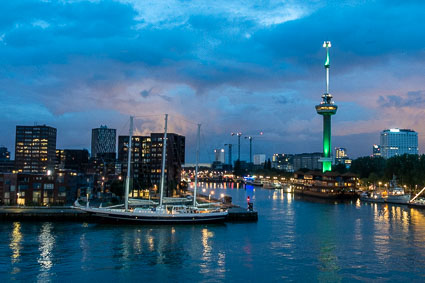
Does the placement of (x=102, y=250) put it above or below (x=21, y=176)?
below

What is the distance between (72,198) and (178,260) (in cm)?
4773

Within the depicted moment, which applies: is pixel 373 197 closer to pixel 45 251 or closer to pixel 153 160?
pixel 153 160

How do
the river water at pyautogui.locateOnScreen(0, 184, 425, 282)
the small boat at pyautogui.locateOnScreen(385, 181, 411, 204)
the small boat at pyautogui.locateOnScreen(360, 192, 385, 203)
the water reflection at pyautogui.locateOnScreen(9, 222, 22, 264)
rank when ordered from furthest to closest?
the small boat at pyautogui.locateOnScreen(360, 192, 385, 203), the small boat at pyautogui.locateOnScreen(385, 181, 411, 204), the water reflection at pyautogui.locateOnScreen(9, 222, 22, 264), the river water at pyautogui.locateOnScreen(0, 184, 425, 282)

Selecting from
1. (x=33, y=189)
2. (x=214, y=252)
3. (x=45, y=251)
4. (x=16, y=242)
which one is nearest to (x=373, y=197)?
(x=214, y=252)

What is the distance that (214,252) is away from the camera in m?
41.8

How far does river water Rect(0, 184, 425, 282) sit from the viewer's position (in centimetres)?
3353

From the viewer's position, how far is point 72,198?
3108 inches

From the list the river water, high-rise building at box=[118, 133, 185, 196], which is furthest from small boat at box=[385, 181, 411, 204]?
high-rise building at box=[118, 133, 185, 196]

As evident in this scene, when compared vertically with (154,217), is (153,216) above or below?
above

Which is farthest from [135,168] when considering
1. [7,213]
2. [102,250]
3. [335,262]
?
[335,262]

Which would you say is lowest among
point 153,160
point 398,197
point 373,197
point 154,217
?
point 154,217

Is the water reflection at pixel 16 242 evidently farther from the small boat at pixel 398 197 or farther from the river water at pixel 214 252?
the small boat at pixel 398 197

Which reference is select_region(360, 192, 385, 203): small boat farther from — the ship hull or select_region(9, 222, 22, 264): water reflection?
select_region(9, 222, 22, 264): water reflection

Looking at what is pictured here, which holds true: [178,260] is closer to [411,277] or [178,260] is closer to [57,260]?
[57,260]
